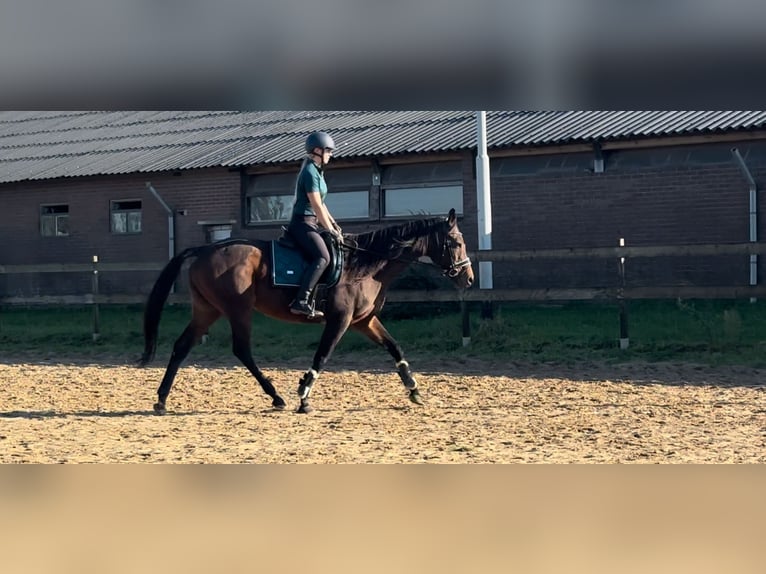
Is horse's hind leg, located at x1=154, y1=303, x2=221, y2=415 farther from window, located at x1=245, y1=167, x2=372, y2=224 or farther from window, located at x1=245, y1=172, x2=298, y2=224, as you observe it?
window, located at x1=245, y1=172, x2=298, y2=224

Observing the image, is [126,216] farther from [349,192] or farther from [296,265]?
[296,265]

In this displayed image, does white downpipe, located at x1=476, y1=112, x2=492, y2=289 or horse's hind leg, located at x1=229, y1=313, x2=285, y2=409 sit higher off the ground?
white downpipe, located at x1=476, y1=112, x2=492, y2=289

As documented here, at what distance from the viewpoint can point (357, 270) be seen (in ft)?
27.2

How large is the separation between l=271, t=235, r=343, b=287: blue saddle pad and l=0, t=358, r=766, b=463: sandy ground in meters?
1.14

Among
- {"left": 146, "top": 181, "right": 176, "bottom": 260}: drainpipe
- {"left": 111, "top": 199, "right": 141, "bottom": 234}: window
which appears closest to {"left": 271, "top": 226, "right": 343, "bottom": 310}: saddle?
{"left": 146, "top": 181, "right": 176, "bottom": 260}: drainpipe

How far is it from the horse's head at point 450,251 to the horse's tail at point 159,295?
2.13 metres

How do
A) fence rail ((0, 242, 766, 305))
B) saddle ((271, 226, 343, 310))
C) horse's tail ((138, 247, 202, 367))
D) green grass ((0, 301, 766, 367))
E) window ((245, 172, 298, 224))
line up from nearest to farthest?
saddle ((271, 226, 343, 310)) < horse's tail ((138, 247, 202, 367)) < fence rail ((0, 242, 766, 305)) < green grass ((0, 301, 766, 367)) < window ((245, 172, 298, 224))

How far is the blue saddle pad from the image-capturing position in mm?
8070

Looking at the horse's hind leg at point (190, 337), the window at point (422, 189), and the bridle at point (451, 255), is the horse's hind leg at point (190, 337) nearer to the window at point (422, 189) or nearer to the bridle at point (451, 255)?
the bridle at point (451, 255)

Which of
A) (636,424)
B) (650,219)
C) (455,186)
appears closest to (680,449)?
(636,424)

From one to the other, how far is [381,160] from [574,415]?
12.7 m

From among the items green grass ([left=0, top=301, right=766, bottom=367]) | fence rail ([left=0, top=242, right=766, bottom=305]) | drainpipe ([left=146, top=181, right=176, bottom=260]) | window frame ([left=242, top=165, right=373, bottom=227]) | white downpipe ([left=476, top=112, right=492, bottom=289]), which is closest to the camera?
fence rail ([left=0, top=242, right=766, bottom=305])
